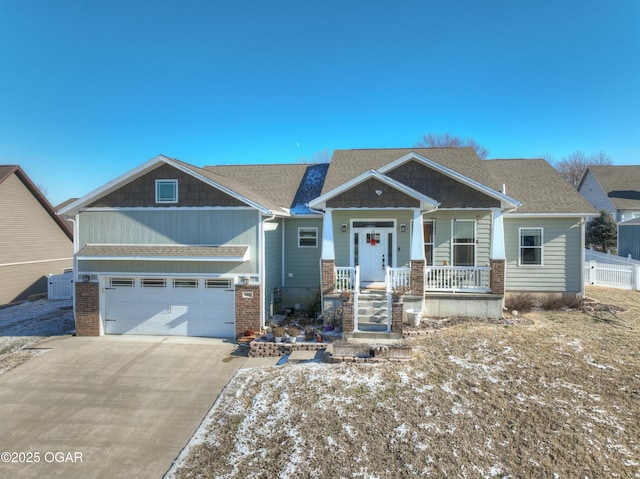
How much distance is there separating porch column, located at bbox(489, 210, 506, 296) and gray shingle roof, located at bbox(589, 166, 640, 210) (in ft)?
86.2

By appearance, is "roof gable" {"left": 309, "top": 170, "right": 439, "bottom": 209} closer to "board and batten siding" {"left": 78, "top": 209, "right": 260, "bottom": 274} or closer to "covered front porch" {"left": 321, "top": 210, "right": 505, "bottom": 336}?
"covered front porch" {"left": 321, "top": 210, "right": 505, "bottom": 336}

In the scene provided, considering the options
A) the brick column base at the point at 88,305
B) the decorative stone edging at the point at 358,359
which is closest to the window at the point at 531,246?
the decorative stone edging at the point at 358,359

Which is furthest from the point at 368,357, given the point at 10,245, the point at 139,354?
the point at 10,245

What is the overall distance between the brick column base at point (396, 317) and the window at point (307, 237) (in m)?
5.16

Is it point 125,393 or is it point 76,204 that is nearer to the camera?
point 125,393

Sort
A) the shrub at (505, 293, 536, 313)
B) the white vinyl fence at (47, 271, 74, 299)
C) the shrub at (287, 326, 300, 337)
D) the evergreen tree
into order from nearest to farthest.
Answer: the shrub at (287, 326, 300, 337) < the shrub at (505, 293, 536, 313) < the white vinyl fence at (47, 271, 74, 299) < the evergreen tree

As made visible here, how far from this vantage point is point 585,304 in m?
13.5

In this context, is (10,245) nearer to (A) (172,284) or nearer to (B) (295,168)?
(A) (172,284)

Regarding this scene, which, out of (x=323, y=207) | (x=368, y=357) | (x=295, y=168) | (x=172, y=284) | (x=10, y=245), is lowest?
(x=368, y=357)

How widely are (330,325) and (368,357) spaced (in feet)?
8.45

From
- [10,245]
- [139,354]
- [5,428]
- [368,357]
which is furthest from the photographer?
[10,245]

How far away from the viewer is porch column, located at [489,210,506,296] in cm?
1188

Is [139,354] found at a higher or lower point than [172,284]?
lower

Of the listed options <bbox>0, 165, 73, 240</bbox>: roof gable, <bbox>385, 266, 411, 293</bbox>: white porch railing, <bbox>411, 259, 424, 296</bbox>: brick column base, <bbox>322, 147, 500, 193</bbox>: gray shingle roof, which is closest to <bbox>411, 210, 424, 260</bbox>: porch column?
<bbox>411, 259, 424, 296</bbox>: brick column base
